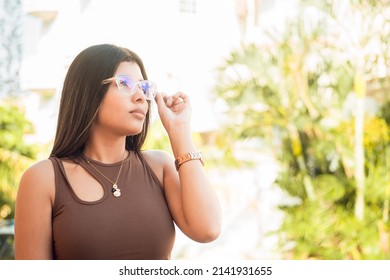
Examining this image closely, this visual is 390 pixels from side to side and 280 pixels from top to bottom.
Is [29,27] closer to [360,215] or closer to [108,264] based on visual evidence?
[360,215]

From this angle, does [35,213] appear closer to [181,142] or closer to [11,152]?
[181,142]

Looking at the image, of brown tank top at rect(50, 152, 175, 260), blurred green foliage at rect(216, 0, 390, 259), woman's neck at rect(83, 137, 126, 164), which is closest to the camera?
brown tank top at rect(50, 152, 175, 260)

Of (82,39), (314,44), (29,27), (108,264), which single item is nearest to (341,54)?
(314,44)

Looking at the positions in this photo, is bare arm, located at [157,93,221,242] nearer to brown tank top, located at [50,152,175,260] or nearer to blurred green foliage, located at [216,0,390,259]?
brown tank top, located at [50,152,175,260]

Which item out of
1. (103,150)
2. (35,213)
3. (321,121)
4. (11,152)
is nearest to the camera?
(35,213)

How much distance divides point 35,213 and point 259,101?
493 cm

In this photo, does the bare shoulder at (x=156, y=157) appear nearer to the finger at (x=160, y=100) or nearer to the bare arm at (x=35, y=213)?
the finger at (x=160, y=100)

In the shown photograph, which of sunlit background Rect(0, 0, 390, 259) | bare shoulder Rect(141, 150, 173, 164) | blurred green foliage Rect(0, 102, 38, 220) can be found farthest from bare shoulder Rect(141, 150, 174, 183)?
blurred green foliage Rect(0, 102, 38, 220)

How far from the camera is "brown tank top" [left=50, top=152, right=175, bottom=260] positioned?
1104 millimetres

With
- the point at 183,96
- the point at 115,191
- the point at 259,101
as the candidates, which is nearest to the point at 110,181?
the point at 115,191

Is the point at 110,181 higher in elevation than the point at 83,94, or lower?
lower

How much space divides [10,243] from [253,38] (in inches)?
130

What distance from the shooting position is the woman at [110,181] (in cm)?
112

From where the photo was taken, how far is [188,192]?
119cm
